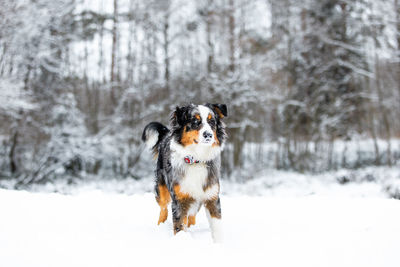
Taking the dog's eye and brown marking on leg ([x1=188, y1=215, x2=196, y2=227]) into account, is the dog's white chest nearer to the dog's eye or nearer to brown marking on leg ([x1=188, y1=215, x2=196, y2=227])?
the dog's eye

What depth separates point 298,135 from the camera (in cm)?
1722

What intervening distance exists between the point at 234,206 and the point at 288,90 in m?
12.6

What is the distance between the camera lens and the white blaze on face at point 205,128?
349 centimetres

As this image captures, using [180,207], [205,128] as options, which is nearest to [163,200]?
[180,207]

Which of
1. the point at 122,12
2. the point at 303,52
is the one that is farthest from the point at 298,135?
the point at 122,12

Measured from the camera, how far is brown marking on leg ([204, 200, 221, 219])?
371 cm

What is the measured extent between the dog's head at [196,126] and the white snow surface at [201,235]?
1.13 metres

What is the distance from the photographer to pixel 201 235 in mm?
3904

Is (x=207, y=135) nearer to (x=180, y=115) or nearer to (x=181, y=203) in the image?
(x=180, y=115)

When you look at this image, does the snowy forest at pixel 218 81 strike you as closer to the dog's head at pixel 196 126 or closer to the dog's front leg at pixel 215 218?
the dog's head at pixel 196 126

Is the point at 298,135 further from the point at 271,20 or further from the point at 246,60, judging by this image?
the point at 271,20

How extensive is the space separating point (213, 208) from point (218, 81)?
11.6 metres

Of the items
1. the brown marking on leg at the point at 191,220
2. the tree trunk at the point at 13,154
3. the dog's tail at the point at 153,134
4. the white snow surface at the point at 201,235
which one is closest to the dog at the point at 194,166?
the white snow surface at the point at 201,235

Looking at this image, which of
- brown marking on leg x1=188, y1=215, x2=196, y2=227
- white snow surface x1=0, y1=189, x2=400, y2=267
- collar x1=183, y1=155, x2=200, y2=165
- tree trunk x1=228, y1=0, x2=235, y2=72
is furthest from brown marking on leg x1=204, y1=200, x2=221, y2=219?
tree trunk x1=228, y1=0, x2=235, y2=72
